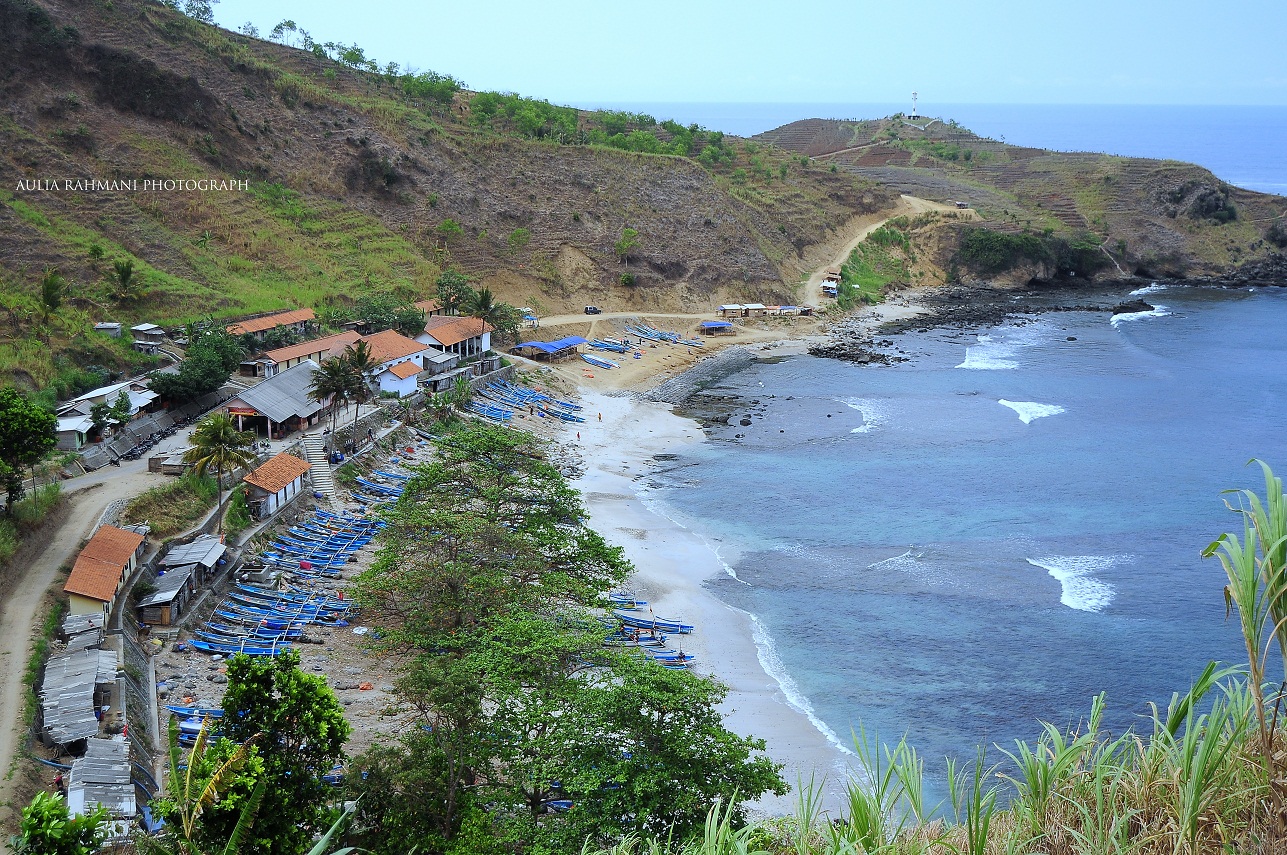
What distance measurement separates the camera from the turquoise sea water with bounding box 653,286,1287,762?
3784cm

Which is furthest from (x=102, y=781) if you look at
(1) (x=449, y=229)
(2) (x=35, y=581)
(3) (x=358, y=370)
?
(1) (x=449, y=229)

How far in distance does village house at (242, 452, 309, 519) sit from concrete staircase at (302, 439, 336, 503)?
1.80 m

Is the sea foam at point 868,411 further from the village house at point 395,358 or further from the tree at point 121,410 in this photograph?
the tree at point 121,410

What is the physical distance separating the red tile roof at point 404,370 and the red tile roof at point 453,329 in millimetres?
7317

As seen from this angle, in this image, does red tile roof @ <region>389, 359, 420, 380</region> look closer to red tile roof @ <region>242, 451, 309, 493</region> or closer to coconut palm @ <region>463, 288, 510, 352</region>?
coconut palm @ <region>463, 288, 510, 352</region>

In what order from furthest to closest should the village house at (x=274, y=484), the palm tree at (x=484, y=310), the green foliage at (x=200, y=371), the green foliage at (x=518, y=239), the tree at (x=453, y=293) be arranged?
the green foliage at (x=518, y=239), the tree at (x=453, y=293), the palm tree at (x=484, y=310), the green foliage at (x=200, y=371), the village house at (x=274, y=484)

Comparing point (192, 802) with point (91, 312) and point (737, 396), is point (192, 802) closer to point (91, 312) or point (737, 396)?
point (91, 312)

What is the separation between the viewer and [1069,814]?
11336 mm

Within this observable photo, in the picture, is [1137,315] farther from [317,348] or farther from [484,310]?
[317,348]

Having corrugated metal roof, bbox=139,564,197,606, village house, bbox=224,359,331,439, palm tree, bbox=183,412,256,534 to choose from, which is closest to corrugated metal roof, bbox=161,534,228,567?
corrugated metal roof, bbox=139,564,197,606

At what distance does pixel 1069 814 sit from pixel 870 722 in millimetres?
24316

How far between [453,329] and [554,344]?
10.5m

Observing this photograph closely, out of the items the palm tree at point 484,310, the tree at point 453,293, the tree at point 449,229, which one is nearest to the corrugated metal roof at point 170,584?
the palm tree at point 484,310

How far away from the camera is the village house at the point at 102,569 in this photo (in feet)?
105
